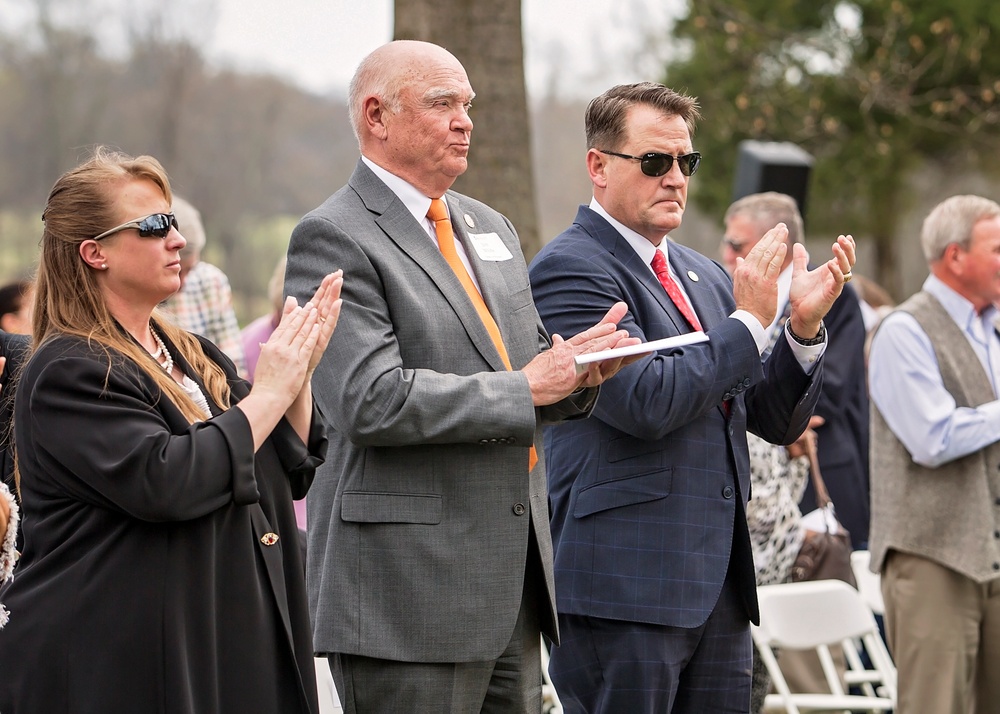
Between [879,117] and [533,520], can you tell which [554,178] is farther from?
[533,520]

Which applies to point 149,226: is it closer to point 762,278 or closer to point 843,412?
point 762,278

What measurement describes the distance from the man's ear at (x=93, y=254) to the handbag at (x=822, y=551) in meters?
3.52

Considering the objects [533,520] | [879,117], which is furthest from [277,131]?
[533,520]

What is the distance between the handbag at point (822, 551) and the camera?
5371 millimetres

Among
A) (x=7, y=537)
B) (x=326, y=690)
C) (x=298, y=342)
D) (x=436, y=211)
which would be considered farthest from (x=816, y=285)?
(x=7, y=537)

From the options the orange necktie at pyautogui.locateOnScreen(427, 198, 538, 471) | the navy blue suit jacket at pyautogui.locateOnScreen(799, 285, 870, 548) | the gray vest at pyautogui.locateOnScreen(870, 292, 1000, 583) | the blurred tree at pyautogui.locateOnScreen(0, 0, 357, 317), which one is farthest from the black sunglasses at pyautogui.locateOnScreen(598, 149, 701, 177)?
the blurred tree at pyautogui.locateOnScreen(0, 0, 357, 317)

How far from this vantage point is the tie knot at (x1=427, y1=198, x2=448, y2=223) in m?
3.16

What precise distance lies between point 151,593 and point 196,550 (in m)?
0.13

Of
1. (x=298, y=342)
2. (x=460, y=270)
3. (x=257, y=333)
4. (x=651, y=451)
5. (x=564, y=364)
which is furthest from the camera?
(x=257, y=333)

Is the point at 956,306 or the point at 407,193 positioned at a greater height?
the point at 407,193

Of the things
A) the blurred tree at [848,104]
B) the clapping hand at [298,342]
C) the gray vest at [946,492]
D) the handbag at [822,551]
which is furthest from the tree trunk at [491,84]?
the blurred tree at [848,104]

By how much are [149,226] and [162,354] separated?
31 centimetres

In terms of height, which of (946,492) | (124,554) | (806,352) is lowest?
(946,492)

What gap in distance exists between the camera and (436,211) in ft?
10.4
